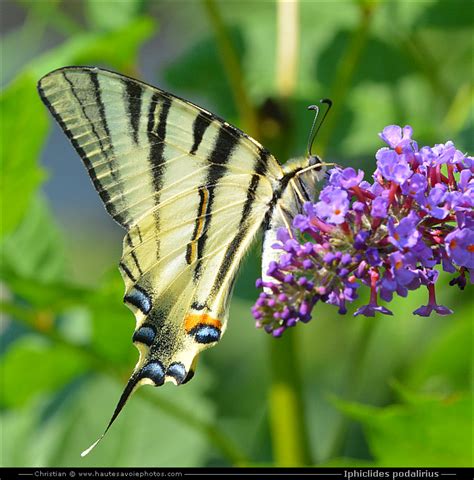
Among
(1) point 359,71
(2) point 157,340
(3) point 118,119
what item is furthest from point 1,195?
(1) point 359,71

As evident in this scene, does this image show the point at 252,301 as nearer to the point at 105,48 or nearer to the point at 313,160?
the point at 313,160

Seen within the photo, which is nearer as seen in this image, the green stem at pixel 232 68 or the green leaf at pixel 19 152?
the green leaf at pixel 19 152

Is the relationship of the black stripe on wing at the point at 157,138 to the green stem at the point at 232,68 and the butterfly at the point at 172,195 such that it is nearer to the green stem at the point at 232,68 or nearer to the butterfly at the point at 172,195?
the butterfly at the point at 172,195

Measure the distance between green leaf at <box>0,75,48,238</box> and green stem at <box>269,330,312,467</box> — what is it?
77 centimetres

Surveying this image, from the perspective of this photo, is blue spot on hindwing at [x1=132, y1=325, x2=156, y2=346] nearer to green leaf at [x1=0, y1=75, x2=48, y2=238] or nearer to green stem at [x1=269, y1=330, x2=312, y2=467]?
green stem at [x1=269, y1=330, x2=312, y2=467]

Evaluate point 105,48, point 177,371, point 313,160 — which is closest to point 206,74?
point 105,48

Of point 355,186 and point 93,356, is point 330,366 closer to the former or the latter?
point 93,356

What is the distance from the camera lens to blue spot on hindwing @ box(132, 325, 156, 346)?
2.15 m

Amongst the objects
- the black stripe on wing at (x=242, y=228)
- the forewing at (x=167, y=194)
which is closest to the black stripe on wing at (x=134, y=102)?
the forewing at (x=167, y=194)

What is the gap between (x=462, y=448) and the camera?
1.95 metres

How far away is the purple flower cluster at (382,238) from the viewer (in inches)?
63.9

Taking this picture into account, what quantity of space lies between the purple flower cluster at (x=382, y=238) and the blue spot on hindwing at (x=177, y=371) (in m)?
0.43

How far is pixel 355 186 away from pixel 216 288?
596 millimetres

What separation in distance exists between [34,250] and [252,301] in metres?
0.70
